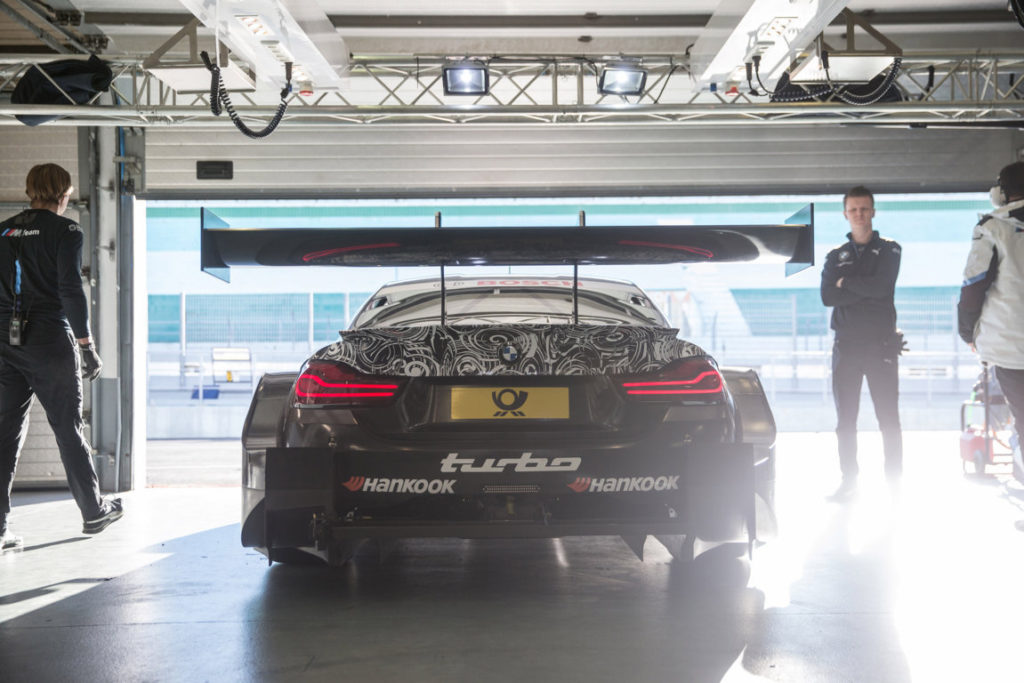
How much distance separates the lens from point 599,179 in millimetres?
8797

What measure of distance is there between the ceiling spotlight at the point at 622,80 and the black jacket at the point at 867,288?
2.45 m

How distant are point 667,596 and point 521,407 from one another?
1.07 meters

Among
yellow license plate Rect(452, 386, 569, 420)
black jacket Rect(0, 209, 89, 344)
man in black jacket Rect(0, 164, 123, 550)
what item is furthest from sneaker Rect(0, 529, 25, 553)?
yellow license plate Rect(452, 386, 569, 420)

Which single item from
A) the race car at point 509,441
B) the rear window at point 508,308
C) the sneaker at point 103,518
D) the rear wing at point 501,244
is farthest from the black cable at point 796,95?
the sneaker at point 103,518

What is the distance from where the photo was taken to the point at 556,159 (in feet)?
28.9

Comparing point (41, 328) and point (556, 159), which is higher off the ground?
point (556, 159)

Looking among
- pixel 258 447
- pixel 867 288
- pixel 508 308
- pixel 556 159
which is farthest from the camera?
pixel 556 159

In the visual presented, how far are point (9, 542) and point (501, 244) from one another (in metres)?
3.29

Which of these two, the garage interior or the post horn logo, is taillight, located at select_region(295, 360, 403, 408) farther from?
the garage interior

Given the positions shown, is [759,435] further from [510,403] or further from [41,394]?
[41,394]

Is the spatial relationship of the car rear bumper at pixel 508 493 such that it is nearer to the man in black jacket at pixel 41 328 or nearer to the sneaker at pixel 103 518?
the man in black jacket at pixel 41 328

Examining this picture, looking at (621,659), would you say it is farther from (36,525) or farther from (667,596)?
(36,525)

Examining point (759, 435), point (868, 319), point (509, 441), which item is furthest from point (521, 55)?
point (509, 441)

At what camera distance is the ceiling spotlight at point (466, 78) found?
7.37m
